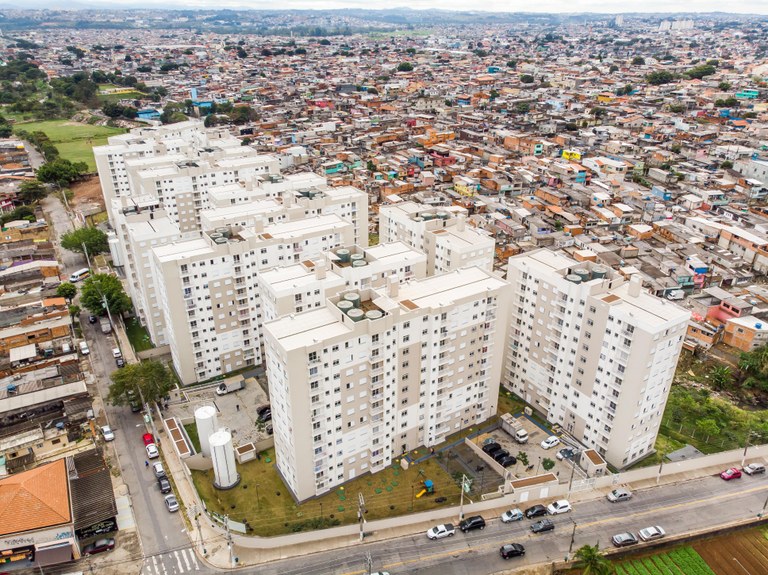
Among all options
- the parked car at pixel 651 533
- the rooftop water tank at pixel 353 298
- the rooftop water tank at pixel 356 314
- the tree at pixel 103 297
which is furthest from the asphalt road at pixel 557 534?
the tree at pixel 103 297

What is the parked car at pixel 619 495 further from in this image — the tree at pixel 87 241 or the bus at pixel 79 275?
the tree at pixel 87 241

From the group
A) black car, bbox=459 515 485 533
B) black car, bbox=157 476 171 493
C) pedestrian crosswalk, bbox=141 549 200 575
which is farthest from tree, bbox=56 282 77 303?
black car, bbox=459 515 485 533

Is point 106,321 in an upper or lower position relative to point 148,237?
lower

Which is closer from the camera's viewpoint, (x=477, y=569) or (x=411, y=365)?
(x=477, y=569)

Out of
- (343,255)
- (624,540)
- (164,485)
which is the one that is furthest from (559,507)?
(164,485)

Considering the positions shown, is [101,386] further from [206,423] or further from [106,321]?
[206,423]

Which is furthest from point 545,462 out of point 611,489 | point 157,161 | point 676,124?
point 676,124
